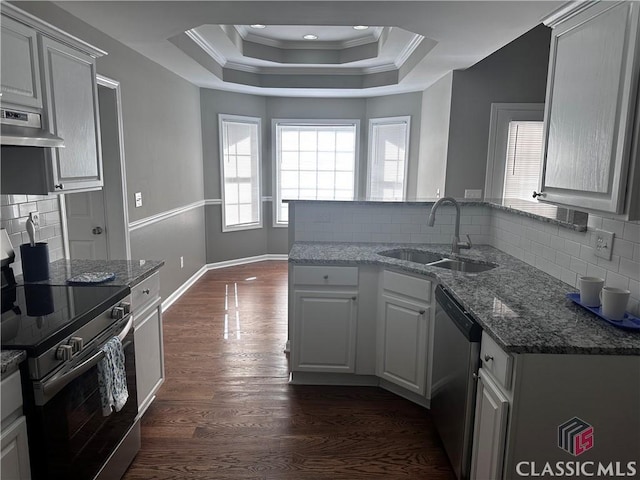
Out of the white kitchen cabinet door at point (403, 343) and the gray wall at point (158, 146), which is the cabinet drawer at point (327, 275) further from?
the gray wall at point (158, 146)

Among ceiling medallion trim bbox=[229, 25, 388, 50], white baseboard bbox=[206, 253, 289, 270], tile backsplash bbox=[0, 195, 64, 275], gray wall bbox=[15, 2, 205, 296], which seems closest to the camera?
tile backsplash bbox=[0, 195, 64, 275]

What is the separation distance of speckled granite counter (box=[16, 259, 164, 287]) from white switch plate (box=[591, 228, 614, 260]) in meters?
2.24

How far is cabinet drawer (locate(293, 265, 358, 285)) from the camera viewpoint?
2746 millimetres

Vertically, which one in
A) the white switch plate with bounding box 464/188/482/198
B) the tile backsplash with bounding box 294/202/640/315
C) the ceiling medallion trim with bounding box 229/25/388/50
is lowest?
the tile backsplash with bounding box 294/202/640/315

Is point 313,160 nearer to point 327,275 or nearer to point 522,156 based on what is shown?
point 522,156

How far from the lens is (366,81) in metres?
5.63

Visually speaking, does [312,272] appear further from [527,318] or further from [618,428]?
[618,428]

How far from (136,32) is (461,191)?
131 inches

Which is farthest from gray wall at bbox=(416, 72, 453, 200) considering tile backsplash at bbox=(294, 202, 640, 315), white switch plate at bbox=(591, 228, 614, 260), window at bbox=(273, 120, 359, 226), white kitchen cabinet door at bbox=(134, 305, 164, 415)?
white kitchen cabinet door at bbox=(134, 305, 164, 415)

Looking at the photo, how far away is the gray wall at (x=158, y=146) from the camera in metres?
3.26

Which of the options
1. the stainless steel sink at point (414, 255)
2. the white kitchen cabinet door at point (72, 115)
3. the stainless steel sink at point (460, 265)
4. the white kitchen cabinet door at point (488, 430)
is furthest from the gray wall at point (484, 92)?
the white kitchen cabinet door at point (72, 115)

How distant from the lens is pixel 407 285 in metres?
2.59

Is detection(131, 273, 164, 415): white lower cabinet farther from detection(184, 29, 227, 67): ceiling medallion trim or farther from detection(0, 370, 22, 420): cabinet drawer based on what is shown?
detection(184, 29, 227, 67): ceiling medallion trim

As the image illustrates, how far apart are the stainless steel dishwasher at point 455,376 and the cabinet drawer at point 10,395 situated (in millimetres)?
1658
